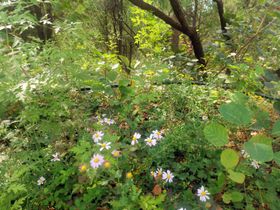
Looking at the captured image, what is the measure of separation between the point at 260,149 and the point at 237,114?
9.6 inches

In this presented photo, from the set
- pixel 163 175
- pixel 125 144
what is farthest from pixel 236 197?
pixel 125 144

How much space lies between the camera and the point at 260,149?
5.04 feet

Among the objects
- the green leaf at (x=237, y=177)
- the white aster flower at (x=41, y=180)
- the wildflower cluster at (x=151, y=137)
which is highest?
the green leaf at (x=237, y=177)

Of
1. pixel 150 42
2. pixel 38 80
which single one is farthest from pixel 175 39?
pixel 38 80

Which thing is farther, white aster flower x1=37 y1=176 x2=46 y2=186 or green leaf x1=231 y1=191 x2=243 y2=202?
white aster flower x1=37 y1=176 x2=46 y2=186

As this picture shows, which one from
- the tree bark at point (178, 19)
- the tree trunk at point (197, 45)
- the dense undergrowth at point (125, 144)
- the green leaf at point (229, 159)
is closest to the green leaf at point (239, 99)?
the dense undergrowth at point (125, 144)

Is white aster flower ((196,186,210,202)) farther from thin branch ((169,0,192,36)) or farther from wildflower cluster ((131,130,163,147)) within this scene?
thin branch ((169,0,192,36))

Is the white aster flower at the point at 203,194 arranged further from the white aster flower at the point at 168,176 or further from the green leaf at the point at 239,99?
the green leaf at the point at 239,99

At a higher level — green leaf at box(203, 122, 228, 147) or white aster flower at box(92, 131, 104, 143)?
green leaf at box(203, 122, 228, 147)

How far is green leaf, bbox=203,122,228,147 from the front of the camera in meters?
1.64

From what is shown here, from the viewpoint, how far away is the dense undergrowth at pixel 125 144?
165 cm

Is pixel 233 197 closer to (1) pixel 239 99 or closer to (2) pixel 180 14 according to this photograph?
(1) pixel 239 99

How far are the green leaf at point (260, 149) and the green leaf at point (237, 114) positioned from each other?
0.41ft

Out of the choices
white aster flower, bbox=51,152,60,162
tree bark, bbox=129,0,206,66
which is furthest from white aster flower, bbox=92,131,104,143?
tree bark, bbox=129,0,206,66
